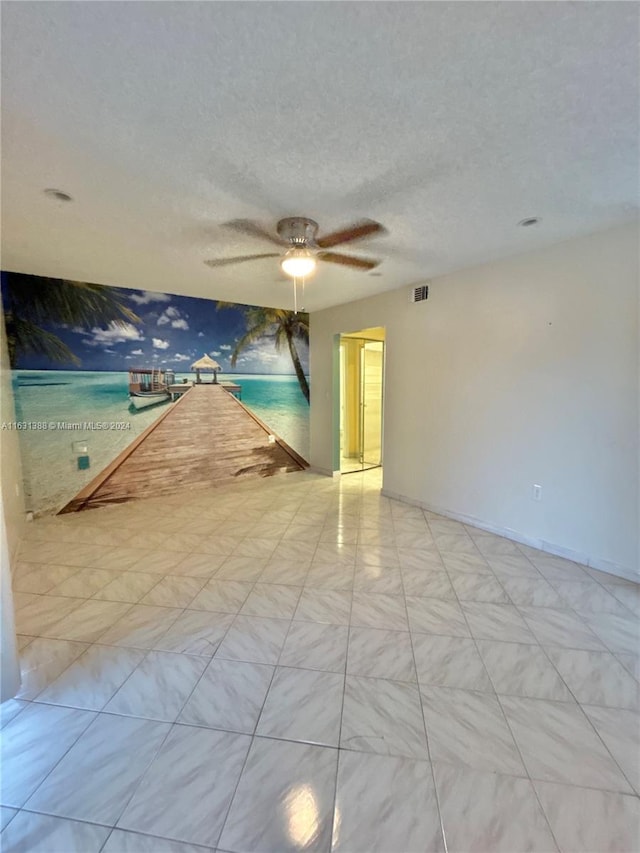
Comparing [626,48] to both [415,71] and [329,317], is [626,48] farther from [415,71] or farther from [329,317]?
[329,317]

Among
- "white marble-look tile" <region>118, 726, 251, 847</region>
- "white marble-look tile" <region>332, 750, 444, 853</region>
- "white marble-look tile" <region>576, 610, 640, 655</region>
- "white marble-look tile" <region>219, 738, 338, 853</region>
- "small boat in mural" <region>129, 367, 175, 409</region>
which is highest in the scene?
"small boat in mural" <region>129, 367, 175, 409</region>

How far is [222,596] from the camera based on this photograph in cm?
226

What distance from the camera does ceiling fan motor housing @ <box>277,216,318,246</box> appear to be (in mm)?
2201

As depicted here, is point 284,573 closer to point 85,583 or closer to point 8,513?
point 85,583

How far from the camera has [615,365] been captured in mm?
2404

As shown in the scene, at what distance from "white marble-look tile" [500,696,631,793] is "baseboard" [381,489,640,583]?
143cm

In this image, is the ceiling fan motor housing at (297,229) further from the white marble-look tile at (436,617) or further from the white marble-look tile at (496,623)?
the white marble-look tile at (496,623)

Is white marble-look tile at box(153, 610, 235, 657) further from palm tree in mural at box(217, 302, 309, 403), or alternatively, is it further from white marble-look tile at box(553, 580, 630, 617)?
palm tree in mural at box(217, 302, 309, 403)

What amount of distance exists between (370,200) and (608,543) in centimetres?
284

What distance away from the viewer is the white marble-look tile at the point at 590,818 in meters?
1.03

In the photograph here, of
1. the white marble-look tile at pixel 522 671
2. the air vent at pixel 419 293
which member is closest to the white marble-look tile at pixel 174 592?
the white marble-look tile at pixel 522 671

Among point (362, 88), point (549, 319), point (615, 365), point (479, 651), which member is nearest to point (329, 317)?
point (549, 319)

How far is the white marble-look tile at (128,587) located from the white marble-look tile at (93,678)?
45cm

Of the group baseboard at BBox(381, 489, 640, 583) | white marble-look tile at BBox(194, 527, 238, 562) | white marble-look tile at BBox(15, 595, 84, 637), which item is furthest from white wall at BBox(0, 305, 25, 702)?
baseboard at BBox(381, 489, 640, 583)
